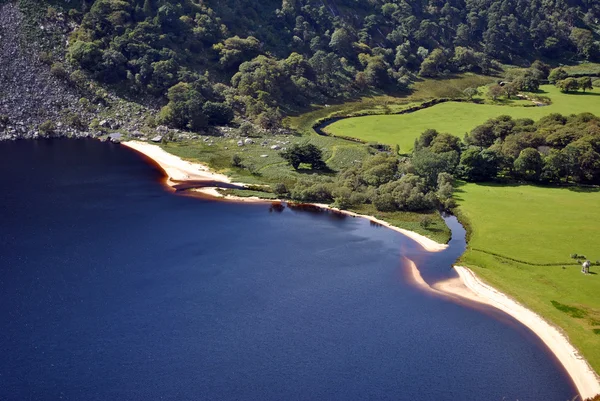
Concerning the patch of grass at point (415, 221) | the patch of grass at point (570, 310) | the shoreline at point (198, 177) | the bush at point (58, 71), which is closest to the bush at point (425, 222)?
the patch of grass at point (415, 221)

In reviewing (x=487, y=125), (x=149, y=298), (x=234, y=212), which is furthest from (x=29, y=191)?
(x=487, y=125)

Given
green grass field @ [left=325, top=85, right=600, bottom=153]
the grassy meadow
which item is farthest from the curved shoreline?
green grass field @ [left=325, top=85, right=600, bottom=153]

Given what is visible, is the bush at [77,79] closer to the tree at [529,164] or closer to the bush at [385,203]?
the bush at [385,203]

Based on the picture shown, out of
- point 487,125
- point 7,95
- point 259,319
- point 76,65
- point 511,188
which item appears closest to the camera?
point 259,319

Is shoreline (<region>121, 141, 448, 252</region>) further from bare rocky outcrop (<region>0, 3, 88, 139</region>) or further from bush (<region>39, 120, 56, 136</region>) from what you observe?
bare rocky outcrop (<region>0, 3, 88, 139</region>)

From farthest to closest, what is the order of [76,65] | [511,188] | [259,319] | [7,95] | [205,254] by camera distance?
[76,65] → [7,95] → [511,188] → [205,254] → [259,319]

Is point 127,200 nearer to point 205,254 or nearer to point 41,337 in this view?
point 205,254
